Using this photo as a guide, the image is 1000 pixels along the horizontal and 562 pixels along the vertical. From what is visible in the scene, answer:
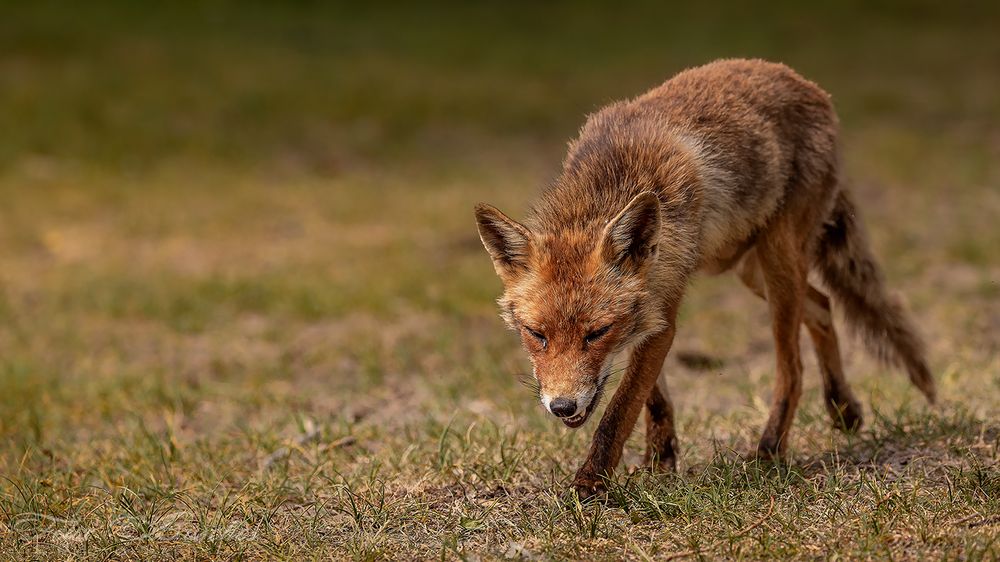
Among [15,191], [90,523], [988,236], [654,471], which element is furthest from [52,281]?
[988,236]

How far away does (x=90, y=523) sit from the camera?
466 centimetres

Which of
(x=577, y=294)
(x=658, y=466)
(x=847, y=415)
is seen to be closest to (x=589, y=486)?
(x=658, y=466)

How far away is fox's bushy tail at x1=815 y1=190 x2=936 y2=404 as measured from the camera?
6129 mm

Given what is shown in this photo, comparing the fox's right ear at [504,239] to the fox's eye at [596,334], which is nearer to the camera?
the fox's eye at [596,334]

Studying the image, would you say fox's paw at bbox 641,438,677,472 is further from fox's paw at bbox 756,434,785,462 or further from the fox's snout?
the fox's snout

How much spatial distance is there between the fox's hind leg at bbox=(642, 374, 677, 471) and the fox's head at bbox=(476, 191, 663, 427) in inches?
26.3

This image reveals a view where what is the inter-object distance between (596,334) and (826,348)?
2.07 m

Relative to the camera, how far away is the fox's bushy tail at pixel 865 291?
20.1ft

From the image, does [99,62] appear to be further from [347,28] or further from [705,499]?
[705,499]

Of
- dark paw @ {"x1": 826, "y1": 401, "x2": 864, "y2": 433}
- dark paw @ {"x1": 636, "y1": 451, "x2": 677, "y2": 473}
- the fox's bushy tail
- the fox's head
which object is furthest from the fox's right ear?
the fox's bushy tail

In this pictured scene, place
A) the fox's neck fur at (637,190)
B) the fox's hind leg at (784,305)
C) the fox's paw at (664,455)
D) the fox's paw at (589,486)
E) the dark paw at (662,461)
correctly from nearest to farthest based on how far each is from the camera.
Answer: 1. the fox's paw at (589,486)
2. the fox's neck fur at (637,190)
3. the dark paw at (662,461)
4. the fox's paw at (664,455)
5. the fox's hind leg at (784,305)

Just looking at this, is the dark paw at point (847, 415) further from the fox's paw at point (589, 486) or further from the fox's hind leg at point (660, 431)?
the fox's paw at point (589, 486)

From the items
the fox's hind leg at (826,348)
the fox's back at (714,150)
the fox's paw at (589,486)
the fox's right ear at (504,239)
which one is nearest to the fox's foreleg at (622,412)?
the fox's paw at (589,486)

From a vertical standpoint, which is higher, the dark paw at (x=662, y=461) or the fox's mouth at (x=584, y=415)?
the fox's mouth at (x=584, y=415)
